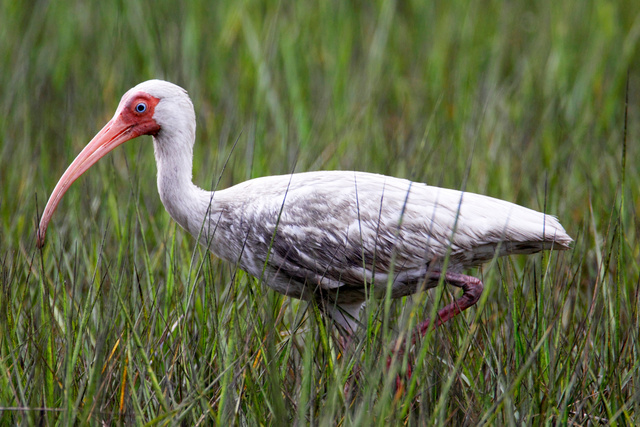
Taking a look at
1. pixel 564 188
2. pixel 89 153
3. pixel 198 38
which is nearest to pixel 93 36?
pixel 198 38

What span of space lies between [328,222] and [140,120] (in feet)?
A: 3.09

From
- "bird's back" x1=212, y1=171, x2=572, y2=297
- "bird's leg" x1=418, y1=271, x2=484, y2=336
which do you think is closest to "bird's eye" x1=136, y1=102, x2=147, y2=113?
"bird's back" x1=212, y1=171, x2=572, y2=297

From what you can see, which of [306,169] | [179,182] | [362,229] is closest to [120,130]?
[179,182]

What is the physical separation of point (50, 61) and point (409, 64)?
3.02 m

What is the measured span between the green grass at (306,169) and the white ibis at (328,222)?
166 millimetres

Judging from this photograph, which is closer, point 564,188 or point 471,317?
point 471,317

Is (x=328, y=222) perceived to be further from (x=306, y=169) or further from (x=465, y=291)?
(x=306, y=169)

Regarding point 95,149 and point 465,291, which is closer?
point 465,291

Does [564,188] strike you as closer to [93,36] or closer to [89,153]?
[89,153]

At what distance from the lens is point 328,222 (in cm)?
346

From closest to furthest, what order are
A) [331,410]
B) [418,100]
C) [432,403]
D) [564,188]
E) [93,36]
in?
[331,410], [432,403], [564,188], [418,100], [93,36]

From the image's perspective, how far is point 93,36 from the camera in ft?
23.4

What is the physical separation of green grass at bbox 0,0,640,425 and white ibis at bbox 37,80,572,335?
166 mm

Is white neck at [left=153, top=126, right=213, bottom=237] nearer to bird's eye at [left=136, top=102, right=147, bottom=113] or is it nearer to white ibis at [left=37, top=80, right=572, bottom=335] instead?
white ibis at [left=37, top=80, right=572, bottom=335]
